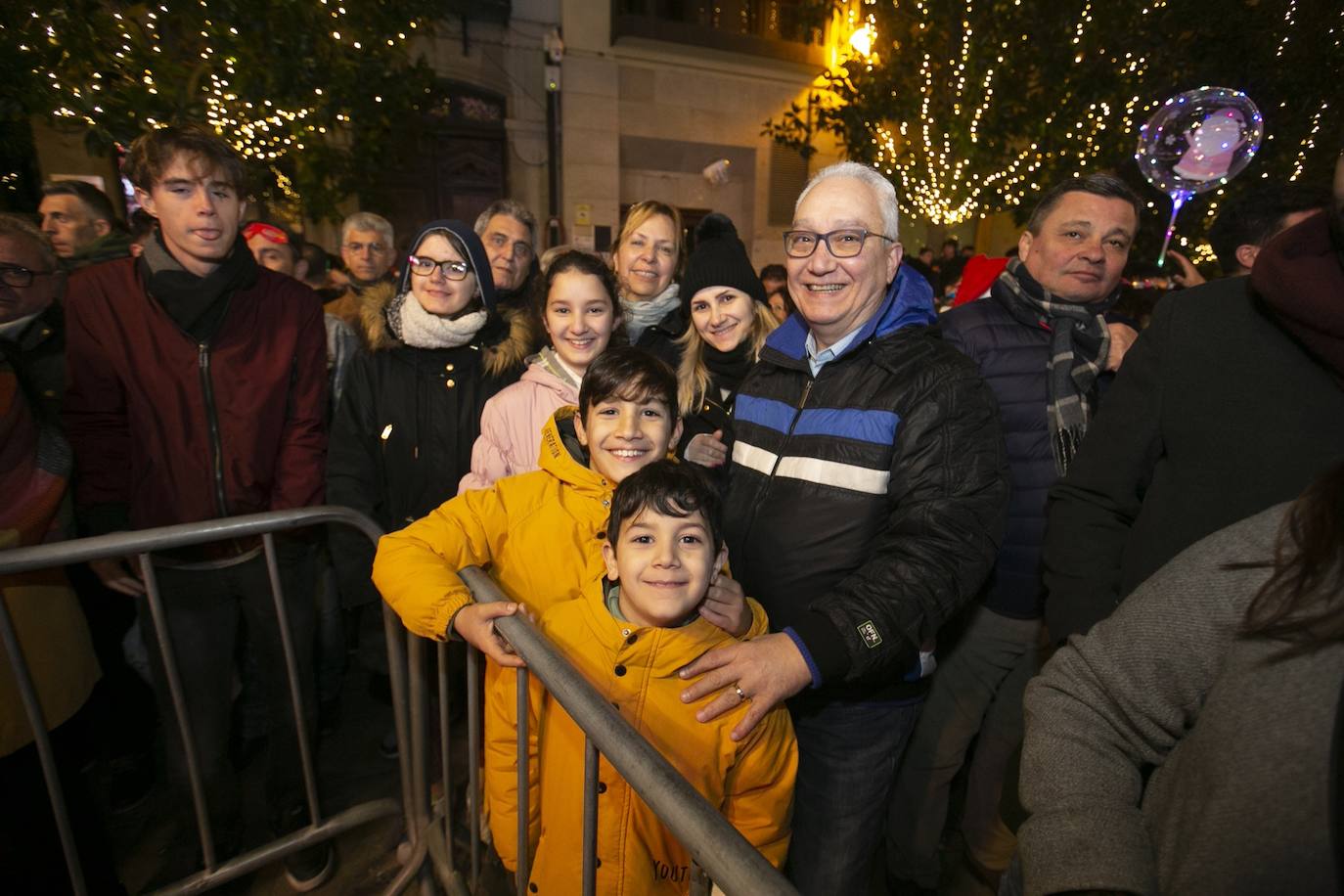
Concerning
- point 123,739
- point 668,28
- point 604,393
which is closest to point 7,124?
point 123,739

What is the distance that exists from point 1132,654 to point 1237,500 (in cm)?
65

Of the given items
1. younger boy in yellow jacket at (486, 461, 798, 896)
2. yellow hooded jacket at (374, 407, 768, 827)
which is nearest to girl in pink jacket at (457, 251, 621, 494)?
yellow hooded jacket at (374, 407, 768, 827)

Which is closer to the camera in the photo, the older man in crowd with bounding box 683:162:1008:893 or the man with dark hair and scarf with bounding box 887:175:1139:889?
the older man in crowd with bounding box 683:162:1008:893

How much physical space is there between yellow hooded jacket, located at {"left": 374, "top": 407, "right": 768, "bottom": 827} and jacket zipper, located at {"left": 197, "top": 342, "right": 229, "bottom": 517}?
3.10 feet

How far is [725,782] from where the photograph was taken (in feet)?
5.17

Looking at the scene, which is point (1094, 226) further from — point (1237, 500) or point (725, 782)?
point (725, 782)

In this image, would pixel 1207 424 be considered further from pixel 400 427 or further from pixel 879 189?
pixel 400 427

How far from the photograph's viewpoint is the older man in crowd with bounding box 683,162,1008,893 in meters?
1.43

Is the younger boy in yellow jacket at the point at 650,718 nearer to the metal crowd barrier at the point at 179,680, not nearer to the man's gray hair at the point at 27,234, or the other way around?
the metal crowd barrier at the point at 179,680

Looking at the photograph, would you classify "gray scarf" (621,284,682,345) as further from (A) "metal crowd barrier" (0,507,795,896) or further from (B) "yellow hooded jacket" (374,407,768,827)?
(A) "metal crowd barrier" (0,507,795,896)

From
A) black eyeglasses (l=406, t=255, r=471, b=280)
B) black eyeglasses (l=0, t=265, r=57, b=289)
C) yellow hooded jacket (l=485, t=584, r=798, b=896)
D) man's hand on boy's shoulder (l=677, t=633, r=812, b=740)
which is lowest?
yellow hooded jacket (l=485, t=584, r=798, b=896)

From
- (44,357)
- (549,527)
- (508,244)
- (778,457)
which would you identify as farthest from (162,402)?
(778,457)

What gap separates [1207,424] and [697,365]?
6.66 feet

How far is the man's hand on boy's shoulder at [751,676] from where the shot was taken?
52.0 inches
